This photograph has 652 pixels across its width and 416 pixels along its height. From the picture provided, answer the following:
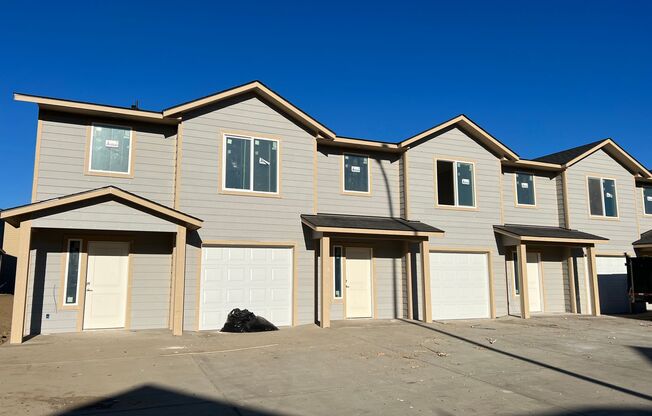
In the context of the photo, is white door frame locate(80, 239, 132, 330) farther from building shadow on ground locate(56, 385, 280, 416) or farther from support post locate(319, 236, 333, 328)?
building shadow on ground locate(56, 385, 280, 416)

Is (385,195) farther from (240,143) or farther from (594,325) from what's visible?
(594,325)

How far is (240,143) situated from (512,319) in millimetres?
10081

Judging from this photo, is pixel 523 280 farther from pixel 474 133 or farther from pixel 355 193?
pixel 355 193

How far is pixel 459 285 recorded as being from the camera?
51.3ft

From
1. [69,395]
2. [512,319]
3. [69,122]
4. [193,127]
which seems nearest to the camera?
[69,395]

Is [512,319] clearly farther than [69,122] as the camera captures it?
Yes

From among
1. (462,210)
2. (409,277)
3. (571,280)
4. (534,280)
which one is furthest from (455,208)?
(571,280)

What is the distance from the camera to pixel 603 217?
1842cm

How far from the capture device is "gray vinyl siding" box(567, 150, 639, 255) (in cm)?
1803

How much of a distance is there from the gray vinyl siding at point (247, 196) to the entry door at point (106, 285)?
1.61 m

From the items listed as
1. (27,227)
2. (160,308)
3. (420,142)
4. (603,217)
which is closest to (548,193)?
(603,217)

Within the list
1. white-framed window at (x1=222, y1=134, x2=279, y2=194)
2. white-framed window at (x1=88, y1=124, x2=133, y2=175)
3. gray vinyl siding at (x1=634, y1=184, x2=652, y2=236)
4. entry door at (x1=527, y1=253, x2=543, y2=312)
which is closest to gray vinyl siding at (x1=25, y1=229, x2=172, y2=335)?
white-framed window at (x1=88, y1=124, x2=133, y2=175)

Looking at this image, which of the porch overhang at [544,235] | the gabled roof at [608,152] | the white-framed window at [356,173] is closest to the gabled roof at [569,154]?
the gabled roof at [608,152]

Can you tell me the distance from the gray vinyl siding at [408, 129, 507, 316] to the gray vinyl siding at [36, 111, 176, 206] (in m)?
7.45
